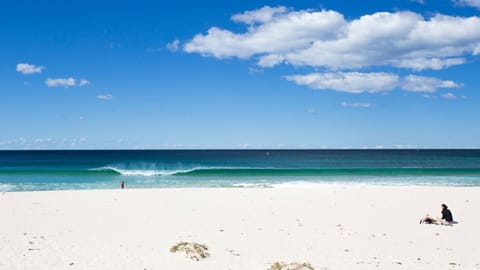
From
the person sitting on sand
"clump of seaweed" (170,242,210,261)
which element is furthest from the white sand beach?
the person sitting on sand

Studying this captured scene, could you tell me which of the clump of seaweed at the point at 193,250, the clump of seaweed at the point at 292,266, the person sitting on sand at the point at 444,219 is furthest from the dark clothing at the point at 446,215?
the clump of seaweed at the point at 193,250

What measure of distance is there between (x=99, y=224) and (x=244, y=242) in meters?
5.75

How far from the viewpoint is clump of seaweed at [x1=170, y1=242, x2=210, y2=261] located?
9.92m

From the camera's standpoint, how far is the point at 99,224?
14.5 metres

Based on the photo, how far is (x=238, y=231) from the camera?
1334 cm

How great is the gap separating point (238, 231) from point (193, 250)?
3.35m

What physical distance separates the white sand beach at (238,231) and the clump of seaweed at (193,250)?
158 millimetres

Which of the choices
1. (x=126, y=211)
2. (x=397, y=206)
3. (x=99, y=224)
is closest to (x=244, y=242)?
(x=99, y=224)

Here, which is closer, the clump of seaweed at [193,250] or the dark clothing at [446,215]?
the clump of seaweed at [193,250]

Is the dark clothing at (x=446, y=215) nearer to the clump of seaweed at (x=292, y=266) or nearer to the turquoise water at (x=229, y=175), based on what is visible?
the clump of seaweed at (x=292, y=266)

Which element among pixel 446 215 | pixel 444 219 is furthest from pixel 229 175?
pixel 446 215

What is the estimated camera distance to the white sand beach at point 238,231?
976 cm

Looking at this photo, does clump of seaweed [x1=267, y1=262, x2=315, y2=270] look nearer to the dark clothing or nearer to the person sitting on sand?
the person sitting on sand

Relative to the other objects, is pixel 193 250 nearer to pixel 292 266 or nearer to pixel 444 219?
pixel 292 266
